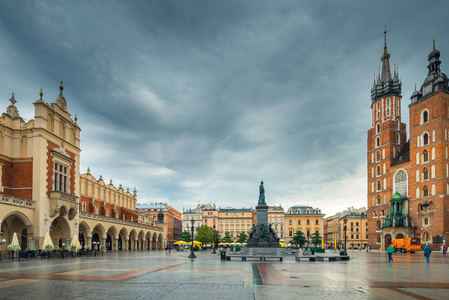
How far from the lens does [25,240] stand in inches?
1581

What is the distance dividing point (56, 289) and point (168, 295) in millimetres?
4352

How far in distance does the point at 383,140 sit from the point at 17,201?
77.3 m

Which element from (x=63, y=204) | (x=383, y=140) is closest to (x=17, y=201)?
(x=63, y=204)

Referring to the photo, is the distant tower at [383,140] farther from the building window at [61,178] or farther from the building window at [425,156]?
the building window at [61,178]

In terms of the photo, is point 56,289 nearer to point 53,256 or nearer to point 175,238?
point 53,256

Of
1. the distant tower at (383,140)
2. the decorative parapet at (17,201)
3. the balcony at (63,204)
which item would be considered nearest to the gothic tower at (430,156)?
the distant tower at (383,140)

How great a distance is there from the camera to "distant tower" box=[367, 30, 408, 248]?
8606 centimetres

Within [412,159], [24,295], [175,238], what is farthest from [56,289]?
[175,238]

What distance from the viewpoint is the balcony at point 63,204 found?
3966 cm

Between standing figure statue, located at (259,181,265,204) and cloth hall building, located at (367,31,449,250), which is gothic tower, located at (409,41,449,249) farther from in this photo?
standing figure statue, located at (259,181,265,204)

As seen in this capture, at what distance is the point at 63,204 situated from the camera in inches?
1612

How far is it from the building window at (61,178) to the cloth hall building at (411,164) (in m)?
59.7

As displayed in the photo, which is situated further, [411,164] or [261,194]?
[411,164]

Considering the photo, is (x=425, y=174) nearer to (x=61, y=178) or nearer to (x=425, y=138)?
(x=425, y=138)
